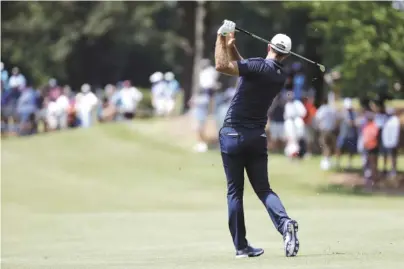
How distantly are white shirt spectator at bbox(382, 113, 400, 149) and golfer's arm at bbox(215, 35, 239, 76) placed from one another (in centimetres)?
1417

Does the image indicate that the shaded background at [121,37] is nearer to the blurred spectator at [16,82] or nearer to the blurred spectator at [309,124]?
the blurred spectator at [309,124]

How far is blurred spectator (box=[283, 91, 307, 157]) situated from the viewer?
2622 cm

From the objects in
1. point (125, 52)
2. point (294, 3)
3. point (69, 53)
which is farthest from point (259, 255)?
point (125, 52)

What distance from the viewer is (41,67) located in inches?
2429

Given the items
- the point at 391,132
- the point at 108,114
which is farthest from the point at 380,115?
the point at 108,114

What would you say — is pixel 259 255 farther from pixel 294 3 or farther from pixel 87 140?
pixel 87 140

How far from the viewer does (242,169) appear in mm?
9953

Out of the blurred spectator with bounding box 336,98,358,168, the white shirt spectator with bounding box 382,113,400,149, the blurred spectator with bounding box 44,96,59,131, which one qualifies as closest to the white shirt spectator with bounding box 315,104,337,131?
the blurred spectator with bounding box 336,98,358,168

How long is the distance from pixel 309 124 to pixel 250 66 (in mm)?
18244

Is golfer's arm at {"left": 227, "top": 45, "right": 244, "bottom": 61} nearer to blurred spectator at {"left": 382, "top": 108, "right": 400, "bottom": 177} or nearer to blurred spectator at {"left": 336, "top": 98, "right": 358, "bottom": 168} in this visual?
blurred spectator at {"left": 382, "top": 108, "right": 400, "bottom": 177}

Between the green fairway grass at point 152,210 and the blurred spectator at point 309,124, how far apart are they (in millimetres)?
518

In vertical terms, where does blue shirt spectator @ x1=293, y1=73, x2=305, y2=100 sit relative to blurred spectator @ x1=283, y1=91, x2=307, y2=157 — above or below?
above

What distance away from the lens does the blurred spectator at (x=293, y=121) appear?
26219mm

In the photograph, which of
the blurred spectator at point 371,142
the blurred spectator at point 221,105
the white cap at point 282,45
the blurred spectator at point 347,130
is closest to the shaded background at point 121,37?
the blurred spectator at point 221,105
